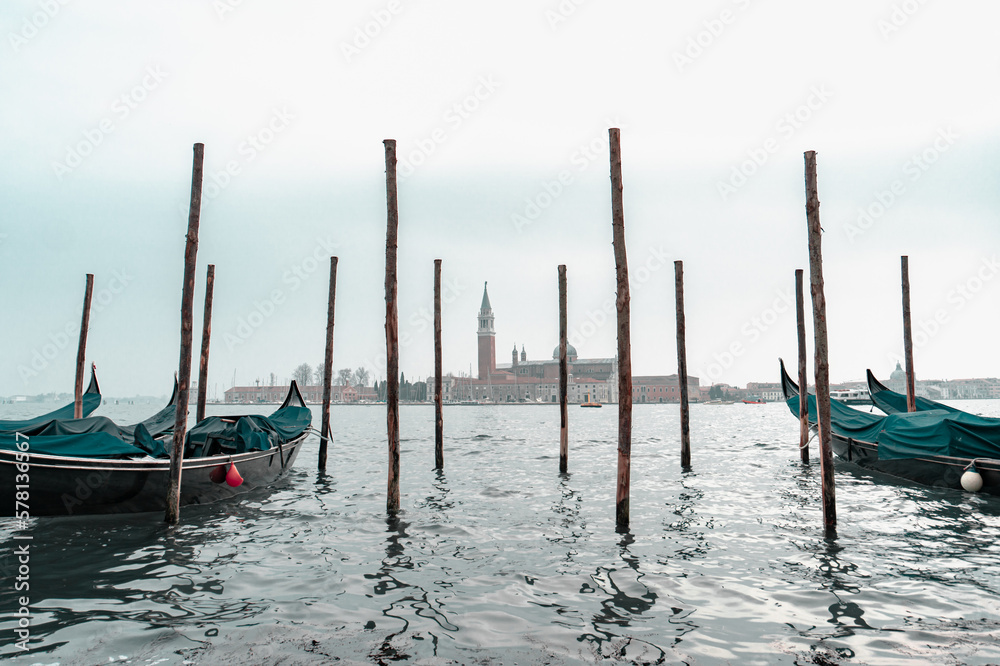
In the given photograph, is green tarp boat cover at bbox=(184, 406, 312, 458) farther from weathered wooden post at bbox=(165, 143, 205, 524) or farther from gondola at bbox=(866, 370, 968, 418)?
gondola at bbox=(866, 370, 968, 418)

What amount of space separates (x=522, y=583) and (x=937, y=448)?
9.14 m

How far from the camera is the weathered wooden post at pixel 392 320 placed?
8.86 metres

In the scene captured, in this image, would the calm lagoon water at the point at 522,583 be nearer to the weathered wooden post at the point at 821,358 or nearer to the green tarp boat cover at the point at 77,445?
the weathered wooden post at the point at 821,358

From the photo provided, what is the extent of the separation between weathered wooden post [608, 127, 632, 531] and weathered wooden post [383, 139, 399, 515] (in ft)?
10.3

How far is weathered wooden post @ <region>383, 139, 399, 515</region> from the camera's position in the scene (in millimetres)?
8859

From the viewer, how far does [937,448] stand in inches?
434

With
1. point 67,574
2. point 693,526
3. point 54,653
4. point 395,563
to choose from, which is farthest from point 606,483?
point 54,653

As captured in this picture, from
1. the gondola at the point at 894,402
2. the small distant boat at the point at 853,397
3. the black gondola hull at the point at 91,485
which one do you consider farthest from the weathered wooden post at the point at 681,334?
the small distant boat at the point at 853,397

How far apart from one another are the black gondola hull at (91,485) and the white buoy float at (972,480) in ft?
40.5

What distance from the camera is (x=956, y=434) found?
10.8 meters

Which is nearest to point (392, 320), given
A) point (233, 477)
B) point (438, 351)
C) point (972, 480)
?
point (233, 477)

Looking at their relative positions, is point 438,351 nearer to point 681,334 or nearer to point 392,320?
point 681,334

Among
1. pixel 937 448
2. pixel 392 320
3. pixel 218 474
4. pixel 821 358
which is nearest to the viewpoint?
pixel 821 358

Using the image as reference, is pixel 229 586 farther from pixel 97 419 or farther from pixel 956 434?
pixel 956 434
